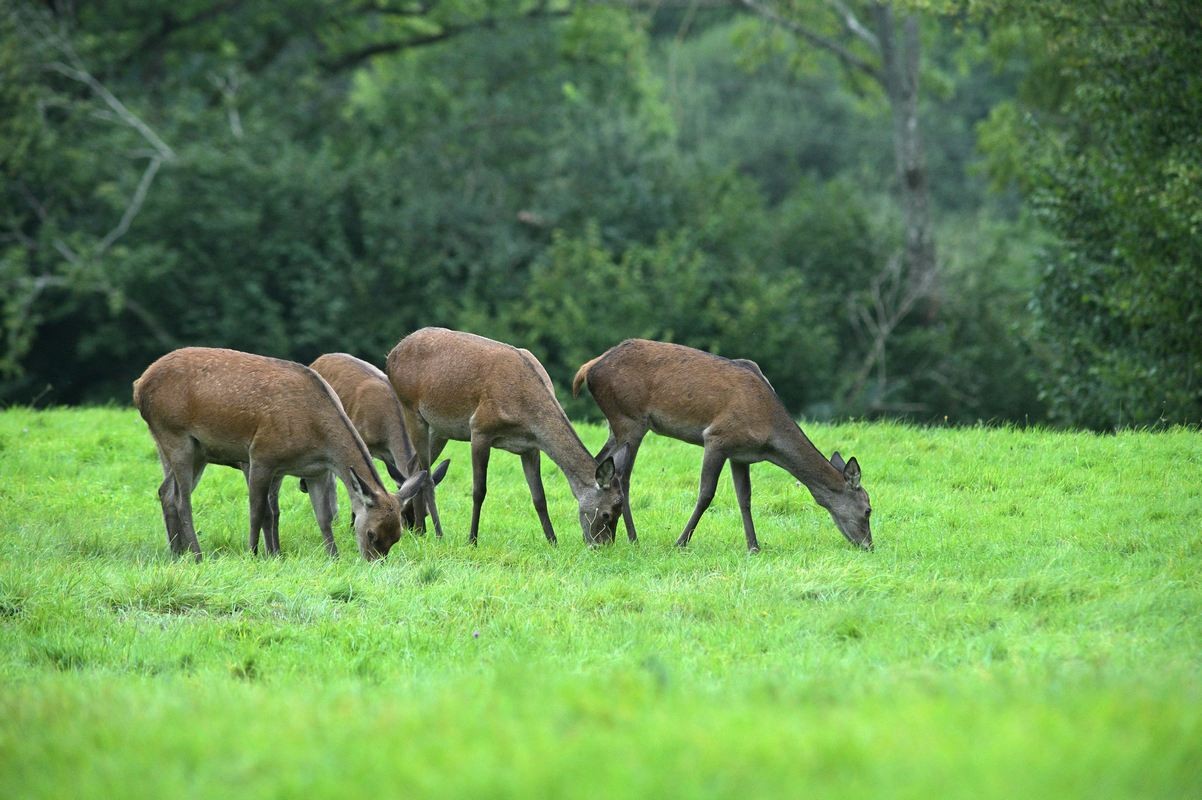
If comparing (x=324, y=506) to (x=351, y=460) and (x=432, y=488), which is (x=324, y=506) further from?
(x=432, y=488)

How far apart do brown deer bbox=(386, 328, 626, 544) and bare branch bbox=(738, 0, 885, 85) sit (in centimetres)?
2092

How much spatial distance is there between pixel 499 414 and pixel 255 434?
2.03 metres

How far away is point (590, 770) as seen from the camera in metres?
4.98

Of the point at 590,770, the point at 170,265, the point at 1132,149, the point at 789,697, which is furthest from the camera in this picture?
the point at 170,265

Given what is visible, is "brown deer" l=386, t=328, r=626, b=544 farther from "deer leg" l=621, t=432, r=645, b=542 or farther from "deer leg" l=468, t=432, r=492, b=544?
"deer leg" l=621, t=432, r=645, b=542

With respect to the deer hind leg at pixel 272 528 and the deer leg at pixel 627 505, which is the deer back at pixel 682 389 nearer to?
the deer leg at pixel 627 505

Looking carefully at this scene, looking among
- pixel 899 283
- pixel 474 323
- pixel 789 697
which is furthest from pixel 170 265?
pixel 789 697

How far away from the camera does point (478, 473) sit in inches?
475

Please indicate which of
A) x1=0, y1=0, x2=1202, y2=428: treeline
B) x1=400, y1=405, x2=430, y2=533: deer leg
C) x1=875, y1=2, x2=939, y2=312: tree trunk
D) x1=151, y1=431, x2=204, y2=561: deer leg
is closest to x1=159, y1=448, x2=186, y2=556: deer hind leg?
x1=151, y1=431, x2=204, y2=561: deer leg

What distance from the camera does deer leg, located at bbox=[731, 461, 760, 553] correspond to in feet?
37.9

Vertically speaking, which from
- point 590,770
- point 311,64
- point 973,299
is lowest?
point 973,299

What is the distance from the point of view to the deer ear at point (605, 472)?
11609 mm

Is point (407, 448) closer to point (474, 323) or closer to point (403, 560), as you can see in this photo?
point (403, 560)

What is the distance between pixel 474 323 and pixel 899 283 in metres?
9.99
